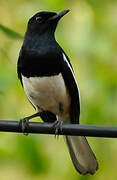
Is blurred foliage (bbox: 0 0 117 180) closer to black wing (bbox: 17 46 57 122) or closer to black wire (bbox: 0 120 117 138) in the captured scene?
Answer: black wing (bbox: 17 46 57 122)

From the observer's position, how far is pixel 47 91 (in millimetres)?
4582

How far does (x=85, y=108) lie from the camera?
467cm

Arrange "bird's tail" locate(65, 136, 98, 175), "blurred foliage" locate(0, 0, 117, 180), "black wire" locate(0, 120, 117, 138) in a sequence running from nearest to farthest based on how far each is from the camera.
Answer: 1. "black wire" locate(0, 120, 117, 138)
2. "bird's tail" locate(65, 136, 98, 175)
3. "blurred foliage" locate(0, 0, 117, 180)

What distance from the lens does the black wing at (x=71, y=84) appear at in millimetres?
4598

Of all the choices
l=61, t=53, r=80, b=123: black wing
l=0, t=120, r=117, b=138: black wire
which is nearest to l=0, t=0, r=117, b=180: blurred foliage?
l=61, t=53, r=80, b=123: black wing

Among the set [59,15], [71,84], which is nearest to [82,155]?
[71,84]

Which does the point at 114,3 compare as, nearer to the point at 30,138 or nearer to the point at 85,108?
the point at 85,108

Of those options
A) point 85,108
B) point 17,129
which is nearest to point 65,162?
point 85,108

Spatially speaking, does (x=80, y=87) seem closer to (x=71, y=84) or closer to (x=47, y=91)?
(x=71, y=84)

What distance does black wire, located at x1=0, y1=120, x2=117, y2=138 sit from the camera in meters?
3.12

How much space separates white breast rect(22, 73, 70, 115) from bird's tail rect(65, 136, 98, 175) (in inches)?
11.5

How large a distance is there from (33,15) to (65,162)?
118 centimetres

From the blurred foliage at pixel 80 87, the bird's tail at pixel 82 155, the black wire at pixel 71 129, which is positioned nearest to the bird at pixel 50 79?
the bird's tail at pixel 82 155

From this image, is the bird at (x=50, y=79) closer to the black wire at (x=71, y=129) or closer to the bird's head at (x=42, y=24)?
the bird's head at (x=42, y=24)
